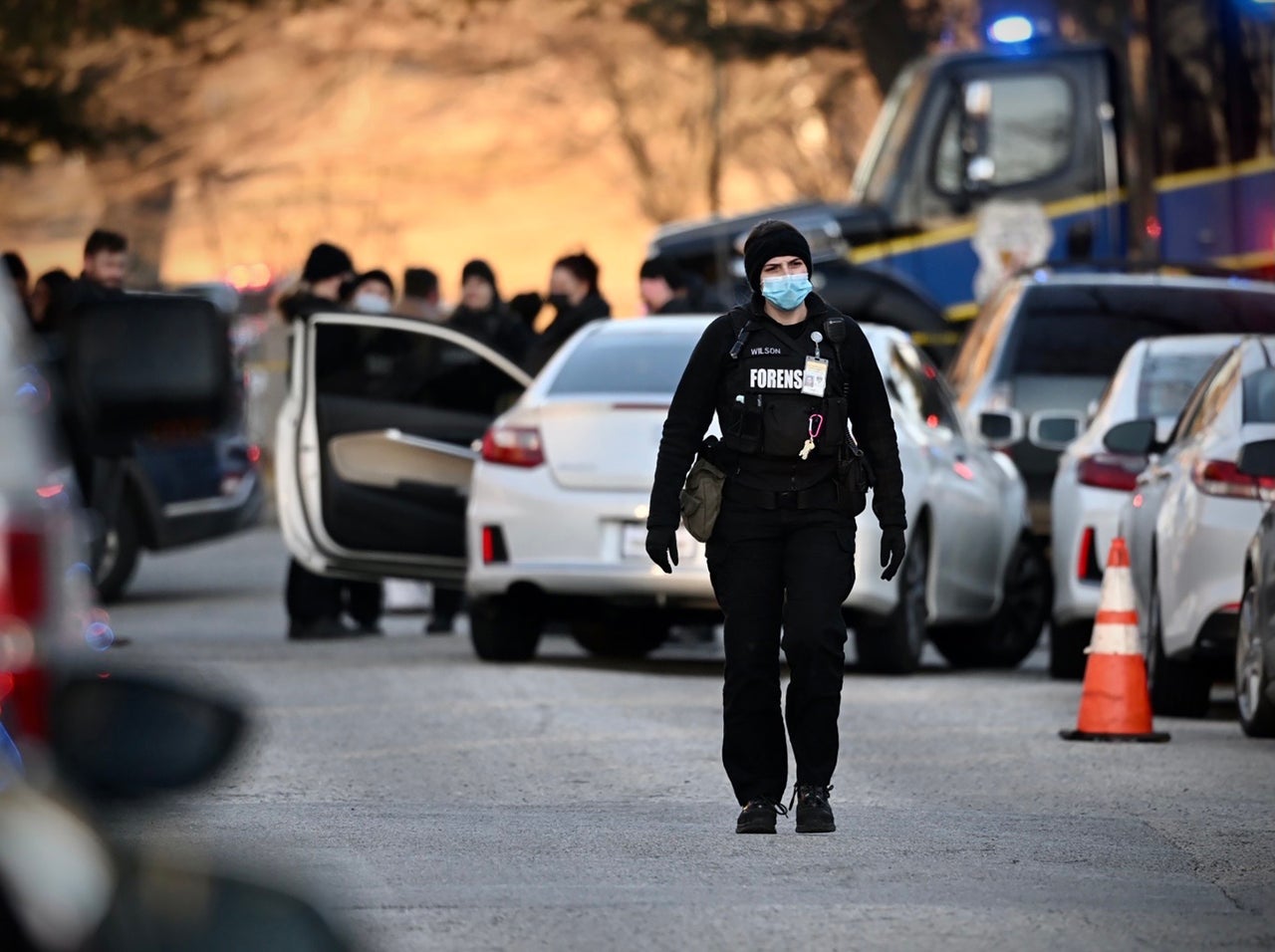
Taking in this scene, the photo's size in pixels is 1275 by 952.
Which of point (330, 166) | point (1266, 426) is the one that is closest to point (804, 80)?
→ point (330, 166)

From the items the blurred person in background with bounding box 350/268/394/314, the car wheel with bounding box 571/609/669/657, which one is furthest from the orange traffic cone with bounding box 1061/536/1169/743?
the blurred person in background with bounding box 350/268/394/314

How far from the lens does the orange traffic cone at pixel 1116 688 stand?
11.0 meters

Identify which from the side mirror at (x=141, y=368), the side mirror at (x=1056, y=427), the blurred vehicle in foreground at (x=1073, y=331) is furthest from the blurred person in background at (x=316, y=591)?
the side mirror at (x=141, y=368)

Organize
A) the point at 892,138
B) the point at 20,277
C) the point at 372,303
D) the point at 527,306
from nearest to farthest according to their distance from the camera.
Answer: the point at 20,277 → the point at 372,303 → the point at 527,306 → the point at 892,138

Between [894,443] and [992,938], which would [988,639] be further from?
[992,938]

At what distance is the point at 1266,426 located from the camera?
11812 millimetres

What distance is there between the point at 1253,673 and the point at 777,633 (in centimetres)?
284

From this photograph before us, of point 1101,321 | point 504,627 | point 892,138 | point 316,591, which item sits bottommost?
point 316,591

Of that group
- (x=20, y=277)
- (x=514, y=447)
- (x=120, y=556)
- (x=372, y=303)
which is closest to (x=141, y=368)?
(x=20, y=277)

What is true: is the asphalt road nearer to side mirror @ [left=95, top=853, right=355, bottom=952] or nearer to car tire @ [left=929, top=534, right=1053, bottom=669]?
side mirror @ [left=95, top=853, right=355, bottom=952]

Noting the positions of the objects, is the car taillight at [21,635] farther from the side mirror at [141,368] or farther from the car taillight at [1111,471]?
the car taillight at [1111,471]

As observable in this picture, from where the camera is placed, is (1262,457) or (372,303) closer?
(1262,457)

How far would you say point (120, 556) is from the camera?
18.8m

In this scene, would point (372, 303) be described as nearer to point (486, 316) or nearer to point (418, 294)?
point (486, 316)
